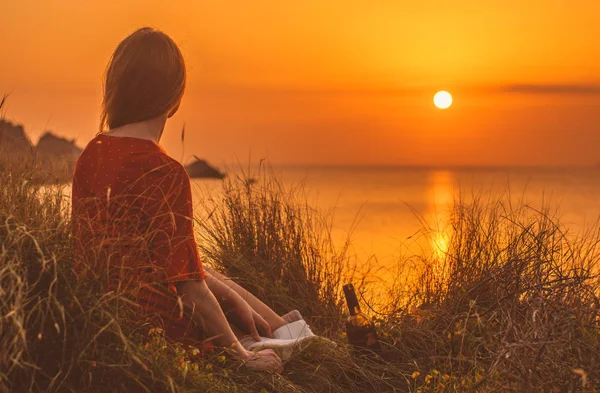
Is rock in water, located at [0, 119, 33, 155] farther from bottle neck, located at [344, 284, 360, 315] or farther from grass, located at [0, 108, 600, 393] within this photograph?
bottle neck, located at [344, 284, 360, 315]

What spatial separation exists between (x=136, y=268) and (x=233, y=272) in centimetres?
224

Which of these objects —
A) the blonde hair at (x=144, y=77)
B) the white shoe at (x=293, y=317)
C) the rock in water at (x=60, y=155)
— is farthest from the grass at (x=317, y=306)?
the blonde hair at (x=144, y=77)

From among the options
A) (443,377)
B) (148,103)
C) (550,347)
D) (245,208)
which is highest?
(148,103)

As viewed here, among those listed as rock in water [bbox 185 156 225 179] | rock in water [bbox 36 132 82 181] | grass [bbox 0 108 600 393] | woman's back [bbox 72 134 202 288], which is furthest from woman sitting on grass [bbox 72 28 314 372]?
rock in water [bbox 36 132 82 181]

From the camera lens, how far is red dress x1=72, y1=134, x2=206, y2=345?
2604mm

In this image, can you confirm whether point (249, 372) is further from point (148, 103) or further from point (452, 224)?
point (452, 224)

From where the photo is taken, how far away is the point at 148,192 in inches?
108

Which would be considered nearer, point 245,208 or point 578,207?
point 245,208

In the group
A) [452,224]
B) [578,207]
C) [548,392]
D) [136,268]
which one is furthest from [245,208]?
[578,207]

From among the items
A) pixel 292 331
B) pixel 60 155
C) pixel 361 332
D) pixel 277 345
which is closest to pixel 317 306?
pixel 361 332

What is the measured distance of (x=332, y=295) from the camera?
4898 mm

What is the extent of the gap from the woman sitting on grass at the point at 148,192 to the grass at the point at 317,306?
124mm

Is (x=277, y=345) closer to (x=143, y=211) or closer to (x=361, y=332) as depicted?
(x=361, y=332)

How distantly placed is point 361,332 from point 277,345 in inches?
23.8
